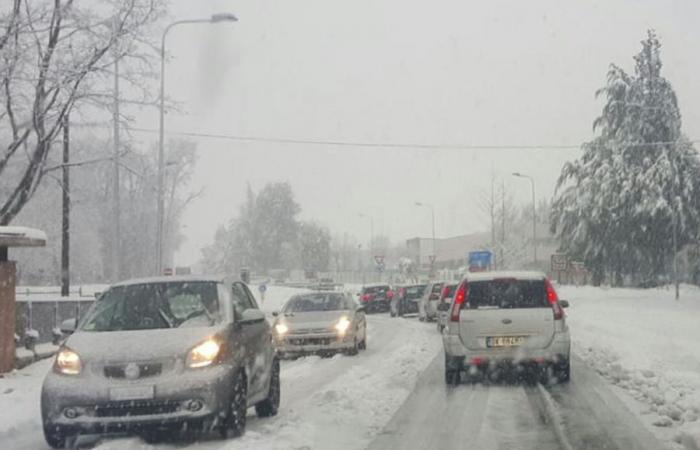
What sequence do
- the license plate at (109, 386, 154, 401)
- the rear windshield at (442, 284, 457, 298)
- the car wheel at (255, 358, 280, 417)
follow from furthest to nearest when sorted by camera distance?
the rear windshield at (442, 284, 457, 298)
the car wheel at (255, 358, 280, 417)
the license plate at (109, 386, 154, 401)

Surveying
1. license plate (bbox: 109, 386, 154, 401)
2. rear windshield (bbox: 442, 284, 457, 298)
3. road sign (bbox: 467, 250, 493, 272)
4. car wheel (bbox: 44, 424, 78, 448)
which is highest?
road sign (bbox: 467, 250, 493, 272)

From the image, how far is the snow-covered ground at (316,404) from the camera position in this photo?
8891mm

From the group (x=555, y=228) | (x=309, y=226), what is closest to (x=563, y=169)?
(x=555, y=228)

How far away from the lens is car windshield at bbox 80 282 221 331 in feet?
31.0

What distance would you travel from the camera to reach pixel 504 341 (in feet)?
44.4

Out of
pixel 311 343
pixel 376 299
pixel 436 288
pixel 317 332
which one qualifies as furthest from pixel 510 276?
pixel 376 299

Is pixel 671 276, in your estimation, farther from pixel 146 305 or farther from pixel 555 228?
pixel 146 305

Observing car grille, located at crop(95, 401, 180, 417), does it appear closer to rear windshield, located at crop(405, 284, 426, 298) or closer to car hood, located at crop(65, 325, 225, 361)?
car hood, located at crop(65, 325, 225, 361)

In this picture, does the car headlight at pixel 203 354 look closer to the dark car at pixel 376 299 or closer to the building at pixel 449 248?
the dark car at pixel 376 299

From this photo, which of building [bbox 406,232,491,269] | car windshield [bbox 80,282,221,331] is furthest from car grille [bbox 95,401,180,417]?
building [bbox 406,232,491,269]

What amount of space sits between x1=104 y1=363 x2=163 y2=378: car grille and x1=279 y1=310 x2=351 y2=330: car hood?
33.9 ft

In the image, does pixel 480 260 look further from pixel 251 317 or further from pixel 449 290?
pixel 251 317

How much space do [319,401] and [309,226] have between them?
344 ft

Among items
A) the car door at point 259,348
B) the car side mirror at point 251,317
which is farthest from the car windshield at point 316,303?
the car side mirror at point 251,317
